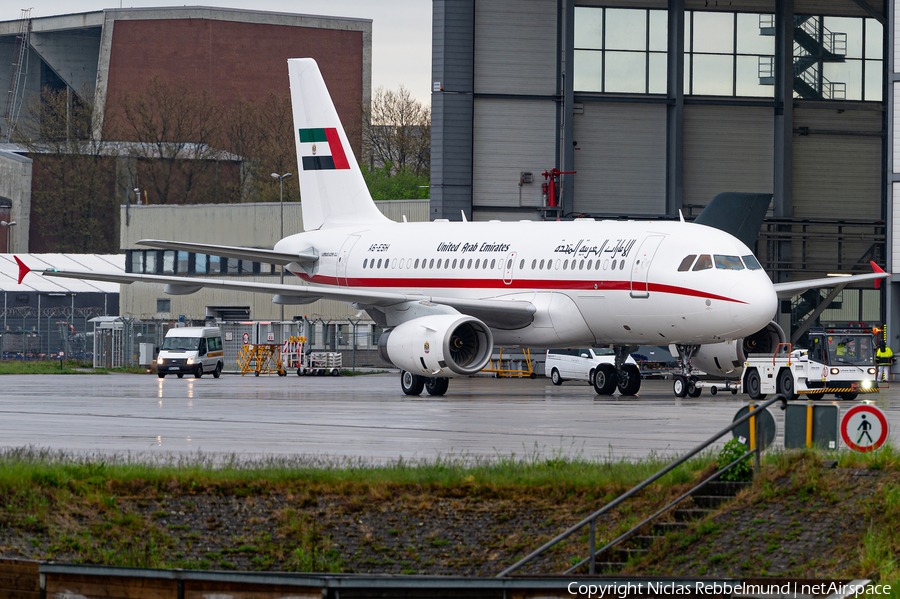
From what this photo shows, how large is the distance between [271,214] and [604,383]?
4327 centimetres

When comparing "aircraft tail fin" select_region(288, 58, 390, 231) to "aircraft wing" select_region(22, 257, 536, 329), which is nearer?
"aircraft wing" select_region(22, 257, 536, 329)

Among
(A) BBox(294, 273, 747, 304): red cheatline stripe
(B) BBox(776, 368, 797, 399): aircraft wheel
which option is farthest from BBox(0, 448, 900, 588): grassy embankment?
(B) BBox(776, 368, 797, 399): aircraft wheel

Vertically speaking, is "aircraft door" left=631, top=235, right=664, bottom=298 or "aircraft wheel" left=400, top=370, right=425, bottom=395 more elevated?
"aircraft door" left=631, top=235, right=664, bottom=298

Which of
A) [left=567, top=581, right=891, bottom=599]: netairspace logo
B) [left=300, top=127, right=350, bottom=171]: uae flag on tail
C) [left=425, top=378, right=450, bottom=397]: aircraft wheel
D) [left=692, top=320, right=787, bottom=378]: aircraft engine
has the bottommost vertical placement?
[left=567, top=581, right=891, bottom=599]: netairspace logo

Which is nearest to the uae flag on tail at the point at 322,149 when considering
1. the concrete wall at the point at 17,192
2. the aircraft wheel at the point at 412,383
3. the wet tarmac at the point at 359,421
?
the wet tarmac at the point at 359,421

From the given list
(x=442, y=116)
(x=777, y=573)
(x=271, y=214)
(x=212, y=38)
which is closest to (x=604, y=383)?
(x=442, y=116)

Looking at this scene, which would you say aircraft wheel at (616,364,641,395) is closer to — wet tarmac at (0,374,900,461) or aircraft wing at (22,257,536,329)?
wet tarmac at (0,374,900,461)

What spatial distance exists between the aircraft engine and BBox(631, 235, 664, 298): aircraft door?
3.29m

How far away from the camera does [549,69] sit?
151ft

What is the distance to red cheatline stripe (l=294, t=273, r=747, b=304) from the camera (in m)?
26.6

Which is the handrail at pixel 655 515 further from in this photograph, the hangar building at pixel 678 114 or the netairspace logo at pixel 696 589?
the hangar building at pixel 678 114

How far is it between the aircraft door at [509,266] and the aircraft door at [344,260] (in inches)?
241

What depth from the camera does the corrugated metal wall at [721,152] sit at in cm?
4791

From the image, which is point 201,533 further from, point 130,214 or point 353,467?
point 130,214
